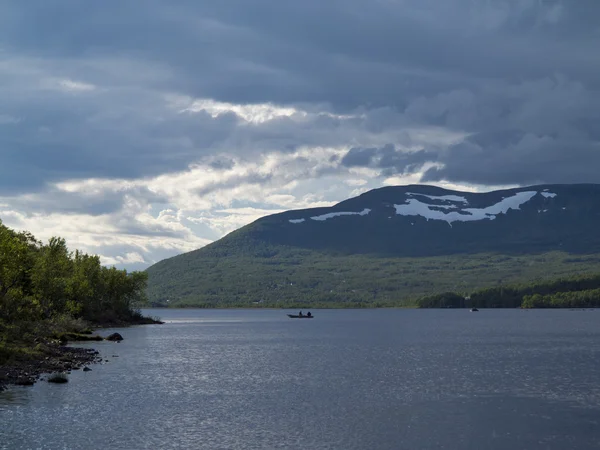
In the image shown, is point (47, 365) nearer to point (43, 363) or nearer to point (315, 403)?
point (43, 363)

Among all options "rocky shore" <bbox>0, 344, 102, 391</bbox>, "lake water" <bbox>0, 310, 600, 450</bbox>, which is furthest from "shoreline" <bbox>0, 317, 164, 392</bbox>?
"lake water" <bbox>0, 310, 600, 450</bbox>

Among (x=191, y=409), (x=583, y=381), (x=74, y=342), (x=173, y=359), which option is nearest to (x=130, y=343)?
(x=74, y=342)

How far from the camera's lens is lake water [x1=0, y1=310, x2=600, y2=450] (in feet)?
144

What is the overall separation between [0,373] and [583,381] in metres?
54.3

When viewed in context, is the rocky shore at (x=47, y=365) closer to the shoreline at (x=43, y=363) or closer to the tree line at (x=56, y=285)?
the shoreline at (x=43, y=363)

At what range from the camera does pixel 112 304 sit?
181500mm

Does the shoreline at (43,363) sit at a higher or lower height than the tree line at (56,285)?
lower

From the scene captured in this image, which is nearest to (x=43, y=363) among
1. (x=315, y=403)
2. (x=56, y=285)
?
(x=315, y=403)

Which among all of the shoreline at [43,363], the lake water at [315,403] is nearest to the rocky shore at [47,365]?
the shoreline at [43,363]

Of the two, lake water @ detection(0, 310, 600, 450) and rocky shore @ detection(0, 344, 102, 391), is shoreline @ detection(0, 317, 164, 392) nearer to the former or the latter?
rocky shore @ detection(0, 344, 102, 391)

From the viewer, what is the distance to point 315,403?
5850 cm

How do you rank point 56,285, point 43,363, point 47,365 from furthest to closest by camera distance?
point 56,285 → point 43,363 → point 47,365

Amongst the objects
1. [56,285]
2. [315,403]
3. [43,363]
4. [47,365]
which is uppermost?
[56,285]

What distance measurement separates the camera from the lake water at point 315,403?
43.9 metres
